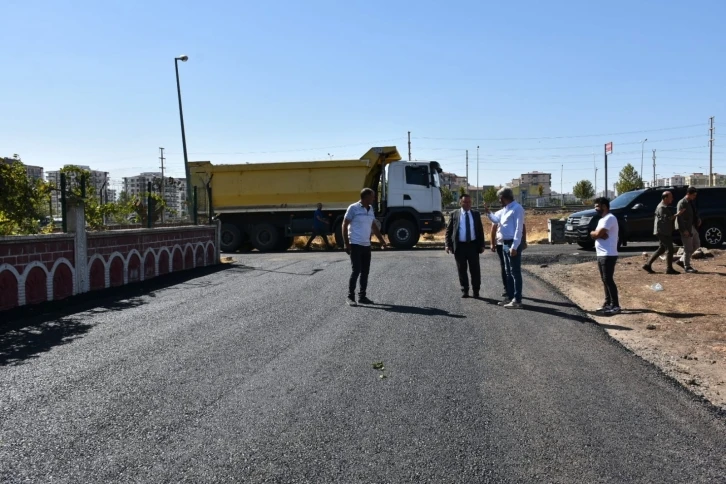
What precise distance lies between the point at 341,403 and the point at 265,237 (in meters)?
20.2

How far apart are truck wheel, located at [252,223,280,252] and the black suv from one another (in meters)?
10.7

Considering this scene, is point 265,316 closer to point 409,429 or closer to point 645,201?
point 409,429

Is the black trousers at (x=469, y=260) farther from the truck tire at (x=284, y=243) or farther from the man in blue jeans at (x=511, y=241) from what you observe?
the truck tire at (x=284, y=243)

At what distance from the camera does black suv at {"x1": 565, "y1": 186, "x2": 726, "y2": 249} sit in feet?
63.2

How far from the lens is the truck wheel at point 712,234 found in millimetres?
19234

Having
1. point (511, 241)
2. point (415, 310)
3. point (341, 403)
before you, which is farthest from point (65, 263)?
point (341, 403)

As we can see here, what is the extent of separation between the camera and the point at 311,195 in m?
23.9

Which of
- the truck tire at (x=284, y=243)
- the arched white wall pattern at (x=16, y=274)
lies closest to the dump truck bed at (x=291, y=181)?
the truck tire at (x=284, y=243)

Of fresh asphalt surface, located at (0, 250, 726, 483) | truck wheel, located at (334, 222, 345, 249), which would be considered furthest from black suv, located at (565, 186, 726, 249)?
fresh asphalt surface, located at (0, 250, 726, 483)

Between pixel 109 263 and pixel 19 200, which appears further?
pixel 109 263

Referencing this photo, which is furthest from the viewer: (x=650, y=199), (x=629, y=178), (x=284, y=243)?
(x=629, y=178)

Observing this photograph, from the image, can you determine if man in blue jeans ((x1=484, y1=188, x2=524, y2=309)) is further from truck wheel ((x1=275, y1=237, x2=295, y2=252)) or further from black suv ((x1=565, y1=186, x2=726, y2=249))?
truck wheel ((x1=275, y1=237, x2=295, y2=252))

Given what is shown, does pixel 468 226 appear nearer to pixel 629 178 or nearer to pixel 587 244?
pixel 587 244

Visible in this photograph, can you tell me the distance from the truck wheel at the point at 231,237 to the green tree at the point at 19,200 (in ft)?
43.6
